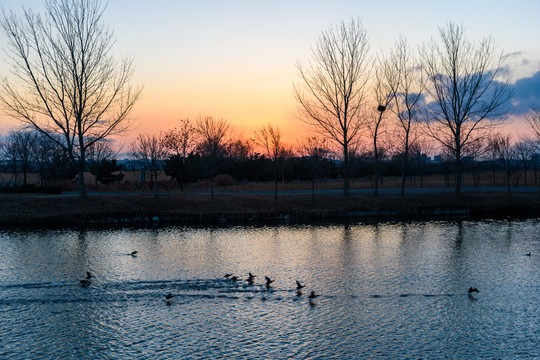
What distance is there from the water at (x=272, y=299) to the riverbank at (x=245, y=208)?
31.0 feet

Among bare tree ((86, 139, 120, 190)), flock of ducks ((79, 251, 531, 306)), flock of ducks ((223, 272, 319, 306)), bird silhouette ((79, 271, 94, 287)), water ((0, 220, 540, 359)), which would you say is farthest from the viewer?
bare tree ((86, 139, 120, 190))

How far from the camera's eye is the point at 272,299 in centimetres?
1708

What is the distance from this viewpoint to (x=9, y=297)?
17312mm

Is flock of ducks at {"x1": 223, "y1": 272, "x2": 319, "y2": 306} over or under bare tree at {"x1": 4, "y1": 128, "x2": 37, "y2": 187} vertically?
under

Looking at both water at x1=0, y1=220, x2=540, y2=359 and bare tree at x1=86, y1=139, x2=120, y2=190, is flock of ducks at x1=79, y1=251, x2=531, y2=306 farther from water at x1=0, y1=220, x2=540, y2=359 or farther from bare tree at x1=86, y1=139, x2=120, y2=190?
bare tree at x1=86, y1=139, x2=120, y2=190

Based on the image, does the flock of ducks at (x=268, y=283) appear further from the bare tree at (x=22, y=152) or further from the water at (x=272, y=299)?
the bare tree at (x=22, y=152)

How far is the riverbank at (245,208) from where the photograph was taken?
38.8m

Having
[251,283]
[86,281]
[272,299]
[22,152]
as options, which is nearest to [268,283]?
[251,283]

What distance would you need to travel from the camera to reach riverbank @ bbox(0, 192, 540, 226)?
38781 millimetres

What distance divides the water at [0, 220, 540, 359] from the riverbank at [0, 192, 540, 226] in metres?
9.46

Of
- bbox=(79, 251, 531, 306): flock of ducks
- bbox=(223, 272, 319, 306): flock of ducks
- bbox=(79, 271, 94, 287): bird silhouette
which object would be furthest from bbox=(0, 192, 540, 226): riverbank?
bbox=(223, 272, 319, 306): flock of ducks

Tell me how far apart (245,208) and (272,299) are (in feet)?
82.0

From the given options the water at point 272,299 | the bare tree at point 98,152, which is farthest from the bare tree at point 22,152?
the water at point 272,299

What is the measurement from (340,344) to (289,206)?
29675 mm
